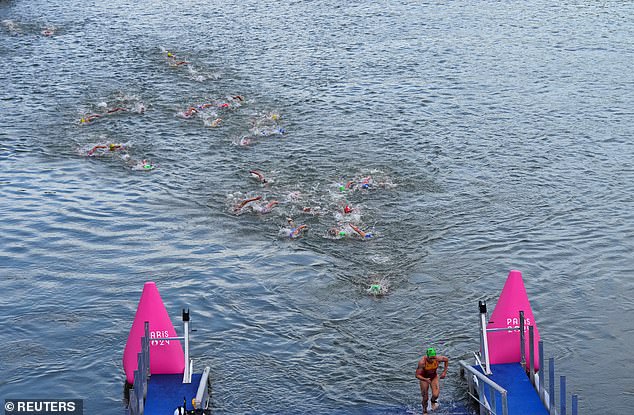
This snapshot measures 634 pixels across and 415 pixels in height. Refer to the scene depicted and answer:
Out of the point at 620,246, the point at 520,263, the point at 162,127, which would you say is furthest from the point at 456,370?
the point at 162,127

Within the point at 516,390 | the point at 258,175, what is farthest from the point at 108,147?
the point at 516,390

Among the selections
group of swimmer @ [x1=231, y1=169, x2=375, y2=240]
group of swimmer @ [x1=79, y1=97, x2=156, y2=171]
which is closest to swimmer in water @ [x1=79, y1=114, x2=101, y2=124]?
group of swimmer @ [x1=79, y1=97, x2=156, y2=171]

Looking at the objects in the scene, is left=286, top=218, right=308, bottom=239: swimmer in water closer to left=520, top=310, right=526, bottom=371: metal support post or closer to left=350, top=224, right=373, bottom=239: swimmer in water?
left=350, top=224, right=373, bottom=239: swimmer in water

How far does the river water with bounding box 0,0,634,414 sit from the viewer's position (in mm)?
21688

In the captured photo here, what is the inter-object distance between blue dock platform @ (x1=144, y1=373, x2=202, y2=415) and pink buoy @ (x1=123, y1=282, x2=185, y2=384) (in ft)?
0.76

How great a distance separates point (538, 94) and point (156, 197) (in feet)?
61.6

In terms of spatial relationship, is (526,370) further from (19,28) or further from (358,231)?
(19,28)

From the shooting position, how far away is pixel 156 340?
18516 mm

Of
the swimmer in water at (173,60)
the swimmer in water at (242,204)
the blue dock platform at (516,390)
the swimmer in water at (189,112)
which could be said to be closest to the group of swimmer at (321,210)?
the swimmer in water at (242,204)

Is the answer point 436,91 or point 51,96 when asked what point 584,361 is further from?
point 51,96

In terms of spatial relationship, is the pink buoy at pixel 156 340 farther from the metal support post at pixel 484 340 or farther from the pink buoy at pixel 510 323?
the pink buoy at pixel 510 323

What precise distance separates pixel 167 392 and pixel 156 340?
1.22 m

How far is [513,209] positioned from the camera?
95.8 ft

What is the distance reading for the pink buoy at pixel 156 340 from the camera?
18.6 m
